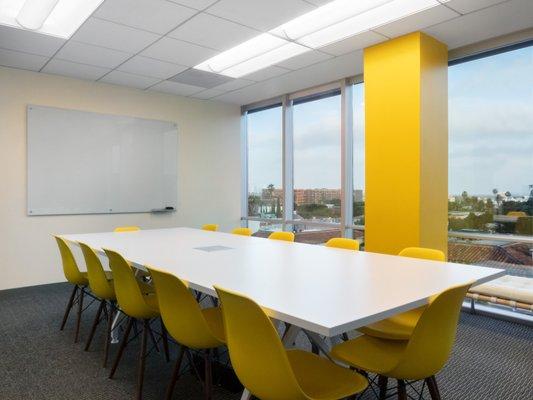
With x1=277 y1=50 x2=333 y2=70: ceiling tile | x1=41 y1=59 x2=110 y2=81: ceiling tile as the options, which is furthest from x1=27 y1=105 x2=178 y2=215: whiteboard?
x1=277 y1=50 x2=333 y2=70: ceiling tile

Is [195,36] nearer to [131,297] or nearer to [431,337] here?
[131,297]

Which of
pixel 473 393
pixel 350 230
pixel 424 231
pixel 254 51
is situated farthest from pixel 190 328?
pixel 350 230

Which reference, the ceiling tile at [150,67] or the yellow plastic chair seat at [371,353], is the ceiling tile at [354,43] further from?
the yellow plastic chair seat at [371,353]

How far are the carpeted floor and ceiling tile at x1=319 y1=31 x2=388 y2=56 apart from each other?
2.91 m

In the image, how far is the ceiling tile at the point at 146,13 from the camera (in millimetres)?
3193

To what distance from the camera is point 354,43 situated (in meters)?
4.04

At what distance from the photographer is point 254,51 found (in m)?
4.36

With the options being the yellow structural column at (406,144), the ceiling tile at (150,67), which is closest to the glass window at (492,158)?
the yellow structural column at (406,144)

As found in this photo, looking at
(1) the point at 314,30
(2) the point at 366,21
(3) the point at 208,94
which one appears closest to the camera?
(2) the point at 366,21

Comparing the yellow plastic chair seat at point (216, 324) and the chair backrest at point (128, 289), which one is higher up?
the chair backrest at point (128, 289)

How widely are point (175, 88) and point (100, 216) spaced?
215 centimetres

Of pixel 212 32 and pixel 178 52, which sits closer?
pixel 212 32

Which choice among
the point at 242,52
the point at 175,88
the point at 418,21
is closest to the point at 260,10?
the point at 242,52

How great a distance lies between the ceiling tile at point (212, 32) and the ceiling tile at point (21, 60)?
1806mm
